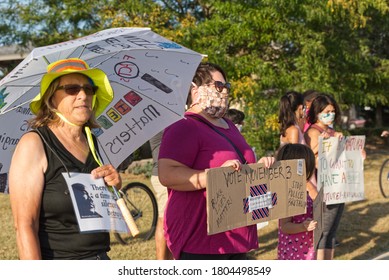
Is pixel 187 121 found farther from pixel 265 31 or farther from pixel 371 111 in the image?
pixel 371 111

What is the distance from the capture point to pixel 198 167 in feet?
12.7

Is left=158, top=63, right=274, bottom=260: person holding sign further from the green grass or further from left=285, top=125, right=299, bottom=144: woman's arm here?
the green grass

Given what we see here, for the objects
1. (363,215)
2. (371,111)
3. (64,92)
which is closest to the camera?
(64,92)

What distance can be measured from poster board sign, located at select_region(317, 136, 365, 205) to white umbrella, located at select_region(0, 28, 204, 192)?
241cm

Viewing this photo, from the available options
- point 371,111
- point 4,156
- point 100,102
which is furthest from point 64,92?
point 371,111

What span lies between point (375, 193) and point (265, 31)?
13.1 ft

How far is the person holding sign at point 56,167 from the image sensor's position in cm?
301

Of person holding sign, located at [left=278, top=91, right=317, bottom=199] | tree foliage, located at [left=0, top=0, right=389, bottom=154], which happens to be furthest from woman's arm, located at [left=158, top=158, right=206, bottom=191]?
tree foliage, located at [left=0, top=0, right=389, bottom=154]

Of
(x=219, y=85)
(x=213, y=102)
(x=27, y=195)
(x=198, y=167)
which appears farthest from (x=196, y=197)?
(x=27, y=195)

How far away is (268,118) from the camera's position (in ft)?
45.3

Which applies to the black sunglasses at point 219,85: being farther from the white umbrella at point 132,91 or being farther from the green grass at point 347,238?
the green grass at point 347,238

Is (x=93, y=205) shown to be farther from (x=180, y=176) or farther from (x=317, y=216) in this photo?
(x=317, y=216)

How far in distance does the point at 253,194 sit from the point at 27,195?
1.41m

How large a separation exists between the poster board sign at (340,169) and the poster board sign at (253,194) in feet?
6.89
